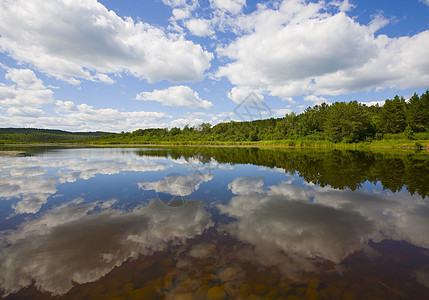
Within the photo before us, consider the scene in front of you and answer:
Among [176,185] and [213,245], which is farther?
[176,185]

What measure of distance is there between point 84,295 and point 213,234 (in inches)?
134

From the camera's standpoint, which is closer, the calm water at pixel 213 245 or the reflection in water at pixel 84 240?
the calm water at pixel 213 245

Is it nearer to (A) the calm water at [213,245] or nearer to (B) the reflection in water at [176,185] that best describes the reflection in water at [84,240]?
(A) the calm water at [213,245]

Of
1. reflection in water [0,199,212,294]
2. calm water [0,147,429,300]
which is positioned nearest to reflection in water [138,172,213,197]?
calm water [0,147,429,300]

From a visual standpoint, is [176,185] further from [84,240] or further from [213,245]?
[213,245]

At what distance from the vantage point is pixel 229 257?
5.03 m

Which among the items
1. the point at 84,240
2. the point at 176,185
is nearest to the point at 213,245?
the point at 84,240

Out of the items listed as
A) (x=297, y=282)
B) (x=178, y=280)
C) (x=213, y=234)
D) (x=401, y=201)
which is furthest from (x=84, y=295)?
(x=401, y=201)

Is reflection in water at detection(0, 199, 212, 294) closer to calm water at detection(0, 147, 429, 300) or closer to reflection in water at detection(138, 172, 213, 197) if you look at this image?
calm water at detection(0, 147, 429, 300)

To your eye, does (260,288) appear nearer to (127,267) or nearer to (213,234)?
(213,234)

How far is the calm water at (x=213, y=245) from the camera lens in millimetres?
4051

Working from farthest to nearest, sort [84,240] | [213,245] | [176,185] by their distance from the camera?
[176,185]
[84,240]
[213,245]

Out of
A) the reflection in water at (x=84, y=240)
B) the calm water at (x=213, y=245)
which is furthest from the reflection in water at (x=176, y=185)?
the reflection in water at (x=84, y=240)

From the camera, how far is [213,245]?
5.62 m
